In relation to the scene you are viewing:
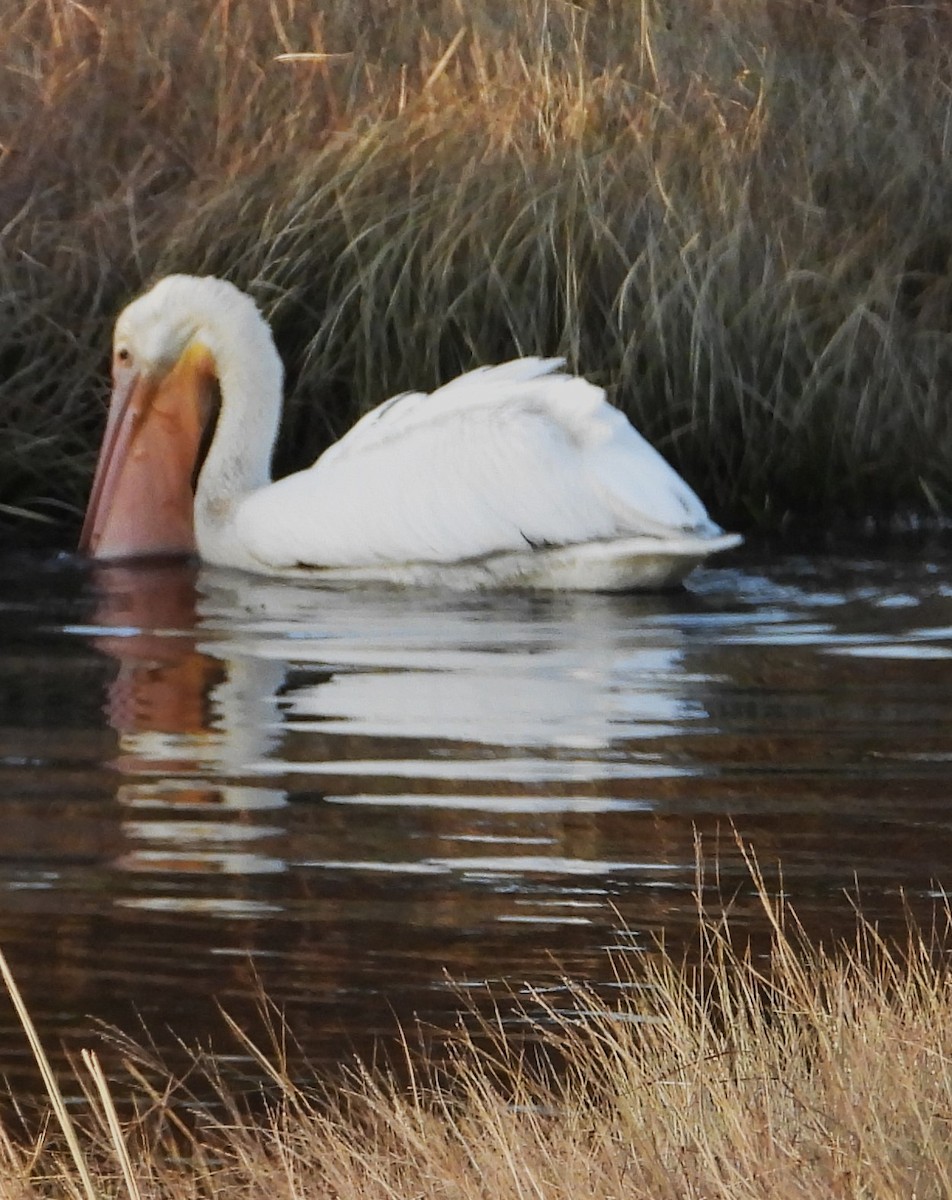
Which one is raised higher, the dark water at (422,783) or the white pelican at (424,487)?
the white pelican at (424,487)

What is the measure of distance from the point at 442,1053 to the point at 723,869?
115 centimetres

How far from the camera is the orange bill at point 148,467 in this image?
9047mm

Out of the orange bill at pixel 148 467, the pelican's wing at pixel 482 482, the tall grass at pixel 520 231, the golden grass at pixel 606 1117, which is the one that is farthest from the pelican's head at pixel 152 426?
the golden grass at pixel 606 1117

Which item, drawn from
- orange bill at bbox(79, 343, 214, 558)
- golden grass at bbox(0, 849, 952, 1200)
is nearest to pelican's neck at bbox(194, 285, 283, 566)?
orange bill at bbox(79, 343, 214, 558)

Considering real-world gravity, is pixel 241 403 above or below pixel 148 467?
above

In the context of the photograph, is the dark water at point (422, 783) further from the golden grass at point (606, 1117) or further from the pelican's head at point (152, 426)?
the pelican's head at point (152, 426)

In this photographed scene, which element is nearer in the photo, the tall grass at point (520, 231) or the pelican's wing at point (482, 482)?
the pelican's wing at point (482, 482)

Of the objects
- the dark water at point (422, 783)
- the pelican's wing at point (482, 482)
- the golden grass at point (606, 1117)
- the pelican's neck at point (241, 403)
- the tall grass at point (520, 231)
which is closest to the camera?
the golden grass at point (606, 1117)

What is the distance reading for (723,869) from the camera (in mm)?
4504

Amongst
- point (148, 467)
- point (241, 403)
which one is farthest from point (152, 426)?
point (241, 403)

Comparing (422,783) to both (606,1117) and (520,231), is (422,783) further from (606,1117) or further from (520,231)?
(520,231)

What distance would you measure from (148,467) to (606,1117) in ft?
20.9

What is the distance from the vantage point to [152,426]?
30.7 ft

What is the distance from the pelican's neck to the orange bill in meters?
0.19
